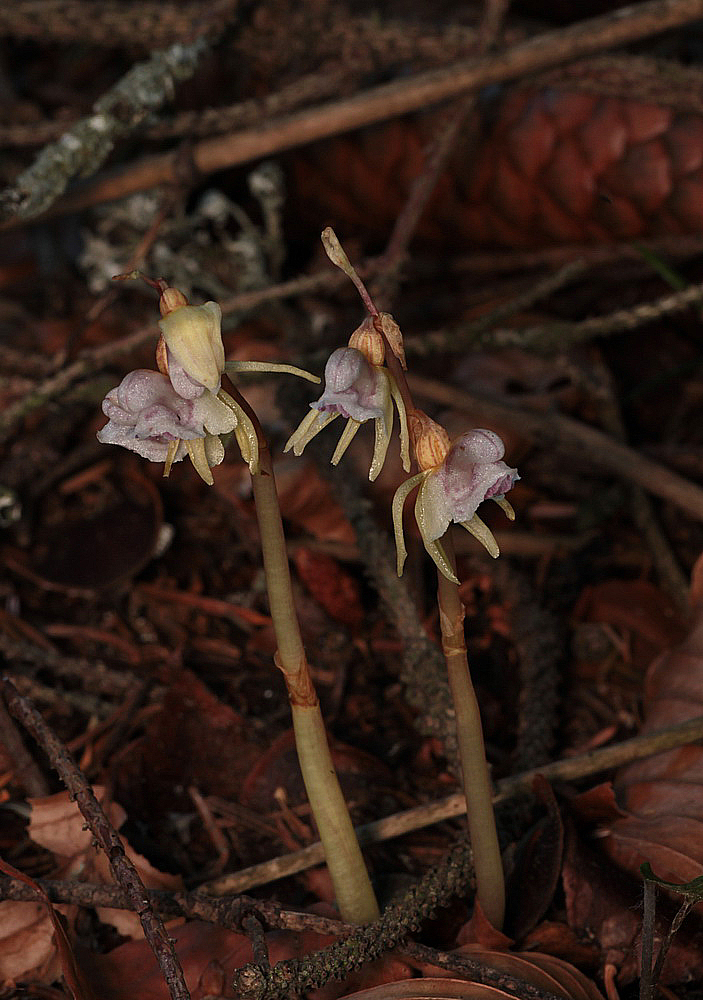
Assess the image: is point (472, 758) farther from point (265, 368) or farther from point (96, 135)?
point (96, 135)

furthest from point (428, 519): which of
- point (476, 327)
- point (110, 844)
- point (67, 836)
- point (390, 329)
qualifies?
point (476, 327)

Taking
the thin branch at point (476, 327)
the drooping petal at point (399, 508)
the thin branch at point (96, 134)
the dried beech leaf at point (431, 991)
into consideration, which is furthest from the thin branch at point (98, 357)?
the dried beech leaf at point (431, 991)

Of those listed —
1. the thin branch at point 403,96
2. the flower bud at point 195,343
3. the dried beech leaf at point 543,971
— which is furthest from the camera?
the thin branch at point 403,96

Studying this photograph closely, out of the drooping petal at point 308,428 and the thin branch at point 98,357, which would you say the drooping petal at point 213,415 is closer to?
the drooping petal at point 308,428

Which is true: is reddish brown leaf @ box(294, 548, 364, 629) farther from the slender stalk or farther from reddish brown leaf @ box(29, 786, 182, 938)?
the slender stalk

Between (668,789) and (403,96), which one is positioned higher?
(403,96)
